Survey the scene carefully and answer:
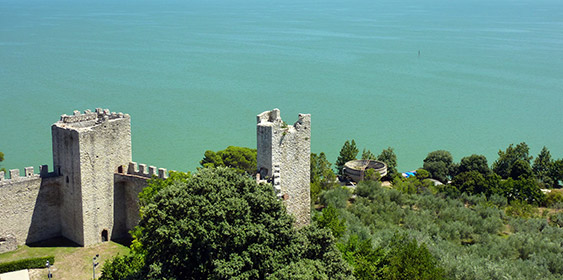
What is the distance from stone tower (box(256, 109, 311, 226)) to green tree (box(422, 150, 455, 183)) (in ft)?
79.9

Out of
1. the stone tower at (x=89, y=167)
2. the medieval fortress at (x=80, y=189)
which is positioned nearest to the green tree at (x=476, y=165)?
the medieval fortress at (x=80, y=189)

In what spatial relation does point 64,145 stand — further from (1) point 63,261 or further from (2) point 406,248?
(2) point 406,248

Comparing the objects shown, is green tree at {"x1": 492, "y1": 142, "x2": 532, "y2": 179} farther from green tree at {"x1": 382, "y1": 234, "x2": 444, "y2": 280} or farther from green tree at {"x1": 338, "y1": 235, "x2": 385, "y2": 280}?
green tree at {"x1": 382, "y1": 234, "x2": 444, "y2": 280}

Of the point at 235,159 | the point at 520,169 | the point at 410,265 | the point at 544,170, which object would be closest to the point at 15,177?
the point at 235,159

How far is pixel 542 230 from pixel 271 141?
14836 mm

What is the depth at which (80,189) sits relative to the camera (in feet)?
73.2

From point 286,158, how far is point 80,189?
918 cm

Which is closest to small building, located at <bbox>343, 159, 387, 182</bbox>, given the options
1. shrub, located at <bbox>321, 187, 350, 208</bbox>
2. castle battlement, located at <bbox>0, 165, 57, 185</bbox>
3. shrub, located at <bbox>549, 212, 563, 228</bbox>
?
shrub, located at <bbox>321, 187, 350, 208</bbox>

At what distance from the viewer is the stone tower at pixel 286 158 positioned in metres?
16.6

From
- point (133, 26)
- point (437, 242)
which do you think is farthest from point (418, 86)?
point (133, 26)

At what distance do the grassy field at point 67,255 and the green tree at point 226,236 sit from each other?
23.0 feet

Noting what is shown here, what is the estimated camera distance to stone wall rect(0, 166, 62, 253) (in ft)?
72.1

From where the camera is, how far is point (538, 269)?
66.5ft

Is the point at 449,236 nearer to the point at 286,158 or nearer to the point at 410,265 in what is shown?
the point at 410,265
